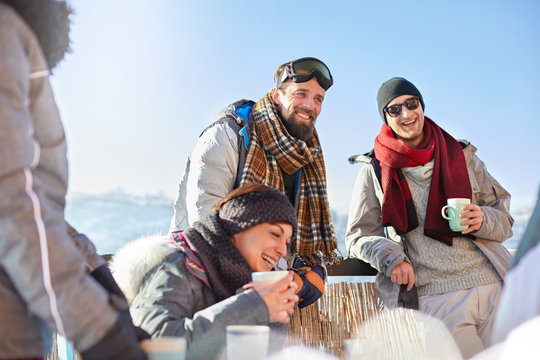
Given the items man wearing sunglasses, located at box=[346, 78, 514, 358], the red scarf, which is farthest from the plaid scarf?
the red scarf

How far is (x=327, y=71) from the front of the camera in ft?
10.2

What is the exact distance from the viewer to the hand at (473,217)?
8.75ft

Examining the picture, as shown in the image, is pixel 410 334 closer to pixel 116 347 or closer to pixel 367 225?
pixel 367 225

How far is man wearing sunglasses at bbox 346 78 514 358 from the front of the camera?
2.71 meters

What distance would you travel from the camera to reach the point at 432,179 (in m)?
2.97

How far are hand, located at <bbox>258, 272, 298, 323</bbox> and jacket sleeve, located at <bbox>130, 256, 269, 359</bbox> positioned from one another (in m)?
0.02

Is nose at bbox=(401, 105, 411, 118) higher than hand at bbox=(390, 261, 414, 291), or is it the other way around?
nose at bbox=(401, 105, 411, 118)

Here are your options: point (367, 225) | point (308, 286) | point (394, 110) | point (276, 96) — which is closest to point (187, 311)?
point (308, 286)

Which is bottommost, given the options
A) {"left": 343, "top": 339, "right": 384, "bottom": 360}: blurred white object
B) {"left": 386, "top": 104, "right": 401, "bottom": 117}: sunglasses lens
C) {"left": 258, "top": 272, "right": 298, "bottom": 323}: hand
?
{"left": 343, "top": 339, "right": 384, "bottom": 360}: blurred white object

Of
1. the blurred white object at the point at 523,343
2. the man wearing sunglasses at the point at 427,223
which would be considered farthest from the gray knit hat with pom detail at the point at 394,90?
the blurred white object at the point at 523,343

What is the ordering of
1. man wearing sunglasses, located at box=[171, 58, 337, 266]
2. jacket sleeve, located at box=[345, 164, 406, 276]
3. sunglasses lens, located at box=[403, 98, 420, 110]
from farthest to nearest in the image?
sunglasses lens, located at box=[403, 98, 420, 110], jacket sleeve, located at box=[345, 164, 406, 276], man wearing sunglasses, located at box=[171, 58, 337, 266]

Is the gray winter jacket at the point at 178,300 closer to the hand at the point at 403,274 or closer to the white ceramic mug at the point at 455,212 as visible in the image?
the hand at the point at 403,274

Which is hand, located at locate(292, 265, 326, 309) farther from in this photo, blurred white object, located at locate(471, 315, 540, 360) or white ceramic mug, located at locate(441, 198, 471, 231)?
blurred white object, located at locate(471, 315, 540, 360)

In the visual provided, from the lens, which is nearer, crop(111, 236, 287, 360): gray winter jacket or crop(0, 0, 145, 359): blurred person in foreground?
crop(0, 0, 145, 359): blurred person in foreground
